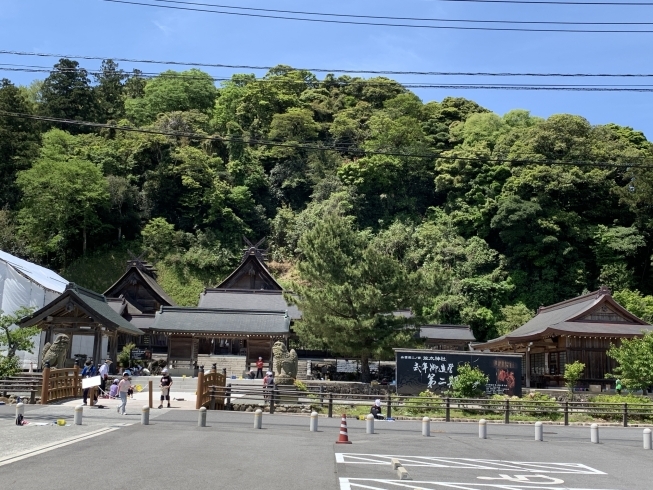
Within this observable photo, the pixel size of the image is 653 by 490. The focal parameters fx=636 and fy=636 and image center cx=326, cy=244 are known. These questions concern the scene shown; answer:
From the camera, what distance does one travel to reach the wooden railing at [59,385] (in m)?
21.0

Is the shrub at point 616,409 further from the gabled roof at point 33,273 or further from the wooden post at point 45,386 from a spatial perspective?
the gabled roof at point 33,273

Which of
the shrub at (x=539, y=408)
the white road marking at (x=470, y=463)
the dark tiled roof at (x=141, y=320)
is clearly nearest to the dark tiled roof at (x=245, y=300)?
the dark tiled roof at (x=141, y=320)

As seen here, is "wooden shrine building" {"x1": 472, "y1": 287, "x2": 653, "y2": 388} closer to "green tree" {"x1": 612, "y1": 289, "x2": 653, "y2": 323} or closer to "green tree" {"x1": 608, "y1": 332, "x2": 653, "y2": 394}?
"green tree" {"x1": 608, "y1": 332, "x2": 653, "y2": 394}

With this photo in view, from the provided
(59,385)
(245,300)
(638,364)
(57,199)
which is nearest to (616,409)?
(638,364)

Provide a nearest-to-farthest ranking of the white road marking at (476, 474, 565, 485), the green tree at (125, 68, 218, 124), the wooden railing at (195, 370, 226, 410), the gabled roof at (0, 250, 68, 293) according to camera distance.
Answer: the white road marking at (476, 474, 565, 485) → the wooden railing at (195, 370, 226, 410) → the gabled roof at (0, 250, 68, 293) → the green tree at (125, 68, 218, 124)

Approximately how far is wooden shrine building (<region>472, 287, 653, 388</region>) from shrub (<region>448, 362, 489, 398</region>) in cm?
1008

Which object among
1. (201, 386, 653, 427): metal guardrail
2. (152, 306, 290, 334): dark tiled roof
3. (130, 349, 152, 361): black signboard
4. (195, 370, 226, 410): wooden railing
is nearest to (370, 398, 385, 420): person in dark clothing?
(201, 386, 653, 427): metal guardrail

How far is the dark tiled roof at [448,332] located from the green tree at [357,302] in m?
13.4

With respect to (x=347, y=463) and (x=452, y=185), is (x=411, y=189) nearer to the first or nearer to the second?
(x=452, y=185)

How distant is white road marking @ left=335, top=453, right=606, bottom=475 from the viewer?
38.4 feet

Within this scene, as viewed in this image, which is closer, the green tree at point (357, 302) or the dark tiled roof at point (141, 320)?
the green tree at point (357, 302)

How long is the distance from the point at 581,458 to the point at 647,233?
41526 mm

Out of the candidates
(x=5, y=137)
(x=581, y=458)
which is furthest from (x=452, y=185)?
(x=581, y=458)

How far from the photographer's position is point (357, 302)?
92.3ft
